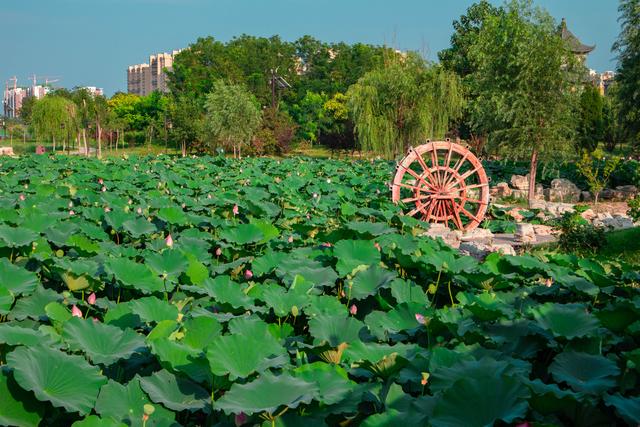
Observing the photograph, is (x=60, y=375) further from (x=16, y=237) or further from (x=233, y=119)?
(x=233, y=119)

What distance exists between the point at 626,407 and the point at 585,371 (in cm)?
35

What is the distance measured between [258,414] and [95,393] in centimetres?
57

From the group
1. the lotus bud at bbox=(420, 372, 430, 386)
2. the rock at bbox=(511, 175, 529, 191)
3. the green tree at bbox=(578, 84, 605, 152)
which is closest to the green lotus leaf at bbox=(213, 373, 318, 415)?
the lotus bud at bbox=(420, 372, 430, 386)

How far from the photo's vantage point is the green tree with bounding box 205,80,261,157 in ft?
109

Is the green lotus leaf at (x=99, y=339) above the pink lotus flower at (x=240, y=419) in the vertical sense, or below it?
above

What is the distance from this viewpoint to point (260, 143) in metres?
34.7

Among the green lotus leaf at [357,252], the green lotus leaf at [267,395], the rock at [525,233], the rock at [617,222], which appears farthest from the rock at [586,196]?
the green lotus leaf at [267,395]

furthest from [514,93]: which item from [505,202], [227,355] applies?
[227,355]

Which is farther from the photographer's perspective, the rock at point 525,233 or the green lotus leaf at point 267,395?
→ the rock at point 525,233

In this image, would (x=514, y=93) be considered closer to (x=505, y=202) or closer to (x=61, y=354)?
(x=505, y=202)

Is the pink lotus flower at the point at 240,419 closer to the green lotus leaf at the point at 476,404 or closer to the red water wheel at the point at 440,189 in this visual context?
the green lotus leaf at the point at 476,404

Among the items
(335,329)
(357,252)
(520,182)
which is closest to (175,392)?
(335,329)

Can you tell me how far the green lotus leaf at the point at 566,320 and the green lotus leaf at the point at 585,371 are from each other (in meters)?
0.19

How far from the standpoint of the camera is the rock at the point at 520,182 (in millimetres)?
17422
